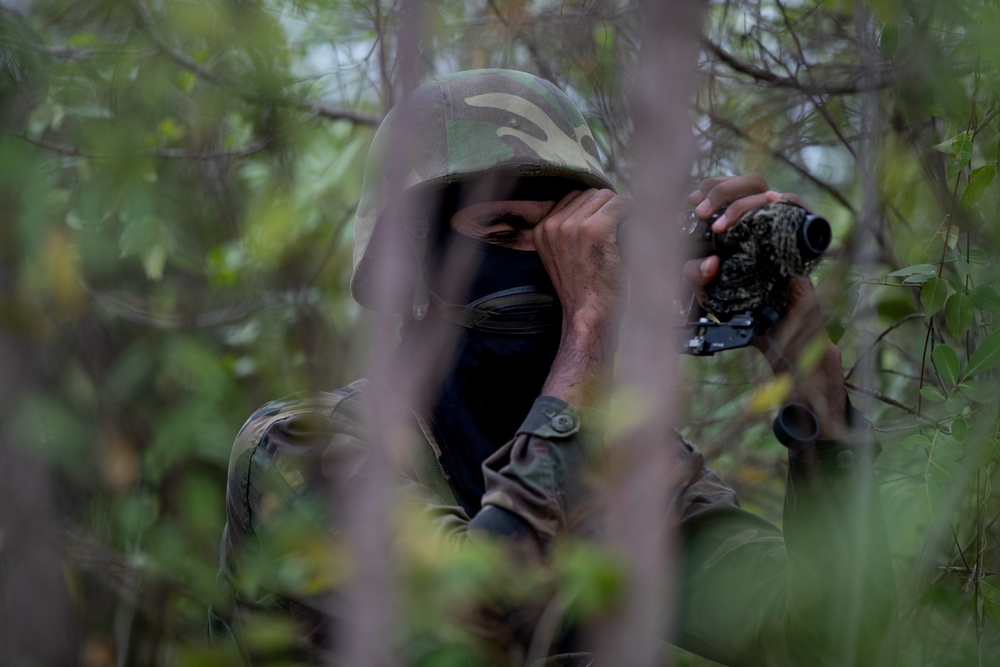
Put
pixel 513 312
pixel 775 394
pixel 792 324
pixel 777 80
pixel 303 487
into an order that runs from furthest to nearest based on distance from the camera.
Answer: pixel 777 80
pixel 513 312
pixel 303 487
pixel 792 324
pixel 775 394

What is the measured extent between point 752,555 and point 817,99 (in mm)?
1217

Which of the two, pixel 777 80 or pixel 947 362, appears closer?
pixel 947 362

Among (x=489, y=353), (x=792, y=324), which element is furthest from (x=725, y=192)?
(x=489, y=353)

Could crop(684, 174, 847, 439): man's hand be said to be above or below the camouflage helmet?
below

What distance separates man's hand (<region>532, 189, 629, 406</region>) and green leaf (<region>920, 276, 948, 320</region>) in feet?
1.78

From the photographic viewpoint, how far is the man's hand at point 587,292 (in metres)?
1.96

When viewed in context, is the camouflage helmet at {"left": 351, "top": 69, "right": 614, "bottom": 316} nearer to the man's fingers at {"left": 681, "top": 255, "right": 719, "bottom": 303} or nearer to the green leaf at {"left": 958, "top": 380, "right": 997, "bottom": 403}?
the man's fingers at {"left": 681, "top": 255, "right": 719, "bottom": 303}

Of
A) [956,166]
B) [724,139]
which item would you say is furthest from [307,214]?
[956,166]

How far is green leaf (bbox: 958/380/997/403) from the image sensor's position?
5.85 feet

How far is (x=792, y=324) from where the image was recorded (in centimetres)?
188

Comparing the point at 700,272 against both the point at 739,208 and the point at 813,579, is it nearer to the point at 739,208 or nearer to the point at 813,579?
the point at 739,208

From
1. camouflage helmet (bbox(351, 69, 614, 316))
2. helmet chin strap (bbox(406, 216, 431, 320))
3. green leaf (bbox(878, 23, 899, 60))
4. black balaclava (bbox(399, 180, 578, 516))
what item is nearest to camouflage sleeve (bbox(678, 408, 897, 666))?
black balaclava (bbox(399, 180, 578, 516))

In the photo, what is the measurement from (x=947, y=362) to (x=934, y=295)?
120 millimetres

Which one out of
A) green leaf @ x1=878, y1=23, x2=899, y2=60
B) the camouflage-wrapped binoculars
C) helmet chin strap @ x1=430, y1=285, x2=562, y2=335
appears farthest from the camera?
helmet chin strap @ x1=430, y1=285, x2=562, y2=335
